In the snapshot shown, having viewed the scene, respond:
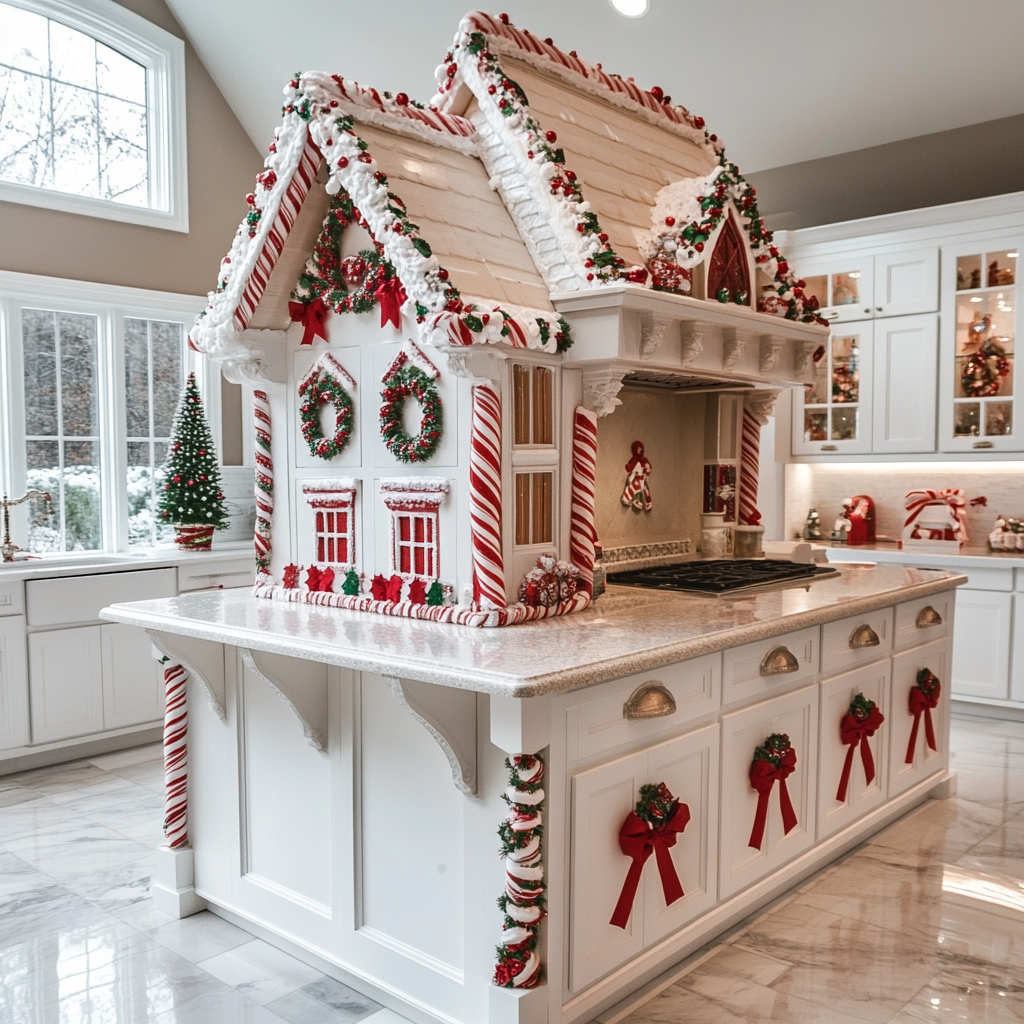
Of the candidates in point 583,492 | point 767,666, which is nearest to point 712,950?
point 767,666

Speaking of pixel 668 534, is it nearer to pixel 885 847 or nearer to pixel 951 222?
pixel 885 847

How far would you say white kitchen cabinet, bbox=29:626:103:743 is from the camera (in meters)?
4.37

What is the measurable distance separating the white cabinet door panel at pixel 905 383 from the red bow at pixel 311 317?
12.4ft

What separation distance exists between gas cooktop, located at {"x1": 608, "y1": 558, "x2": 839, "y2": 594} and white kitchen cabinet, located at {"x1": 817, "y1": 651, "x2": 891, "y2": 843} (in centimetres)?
41

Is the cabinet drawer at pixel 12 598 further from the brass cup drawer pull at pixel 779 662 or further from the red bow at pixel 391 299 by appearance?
the brass cup drawer pull at pixel 779 662

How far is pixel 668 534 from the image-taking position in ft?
13.0

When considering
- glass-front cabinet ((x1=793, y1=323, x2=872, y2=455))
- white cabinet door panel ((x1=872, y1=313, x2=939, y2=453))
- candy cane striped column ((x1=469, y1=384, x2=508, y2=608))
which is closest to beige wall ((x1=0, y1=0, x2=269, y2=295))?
candy cane striped column ((x1=469, y1=384, x2=508, y2=608))

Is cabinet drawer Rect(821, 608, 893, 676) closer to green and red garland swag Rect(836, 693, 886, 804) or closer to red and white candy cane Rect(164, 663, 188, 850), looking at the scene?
green and red garland swag Rect(836, 693, 886, 804)

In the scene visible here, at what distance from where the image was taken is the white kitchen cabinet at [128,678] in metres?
4.63

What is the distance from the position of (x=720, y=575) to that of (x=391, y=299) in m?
1.56

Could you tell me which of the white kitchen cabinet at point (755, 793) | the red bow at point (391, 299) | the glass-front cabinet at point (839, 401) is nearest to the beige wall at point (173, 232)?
the red bow at point (391, 299)

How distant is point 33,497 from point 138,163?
78.6 inches

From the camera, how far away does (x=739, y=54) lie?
485 cm

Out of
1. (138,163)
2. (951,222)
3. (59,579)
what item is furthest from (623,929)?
(138,163)
